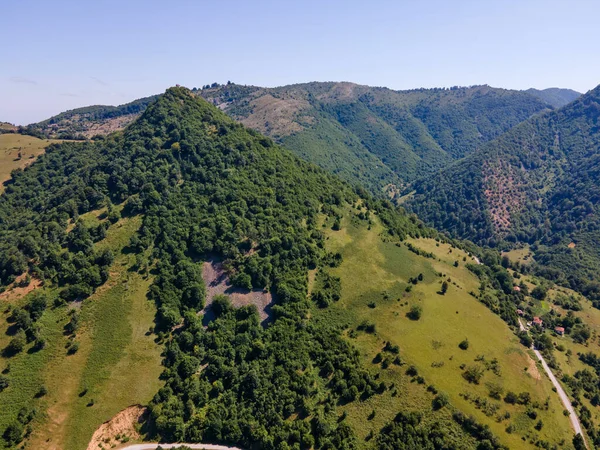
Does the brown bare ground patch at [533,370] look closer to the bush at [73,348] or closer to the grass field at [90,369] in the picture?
the grass field at [90,369]

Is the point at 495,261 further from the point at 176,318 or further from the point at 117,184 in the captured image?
the point at 117,184

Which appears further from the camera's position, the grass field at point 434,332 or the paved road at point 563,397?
the paved road at point 563,397

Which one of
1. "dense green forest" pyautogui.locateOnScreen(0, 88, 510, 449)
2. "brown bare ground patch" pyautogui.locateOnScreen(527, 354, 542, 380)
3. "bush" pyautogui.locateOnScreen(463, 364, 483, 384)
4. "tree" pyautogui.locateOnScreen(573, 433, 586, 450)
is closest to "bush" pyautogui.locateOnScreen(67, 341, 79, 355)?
"dense green forest" pyautogui.locateOnScreen(0, 88, 510, 449)

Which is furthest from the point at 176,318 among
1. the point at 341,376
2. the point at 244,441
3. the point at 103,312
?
the point at 341,376

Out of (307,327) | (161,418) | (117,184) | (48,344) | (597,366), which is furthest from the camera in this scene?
(117,184)

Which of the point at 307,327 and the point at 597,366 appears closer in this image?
the point at 307,327

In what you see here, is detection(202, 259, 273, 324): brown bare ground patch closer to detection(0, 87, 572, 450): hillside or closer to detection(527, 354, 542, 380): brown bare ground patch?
detection(0, 87, 572, 450): hillside

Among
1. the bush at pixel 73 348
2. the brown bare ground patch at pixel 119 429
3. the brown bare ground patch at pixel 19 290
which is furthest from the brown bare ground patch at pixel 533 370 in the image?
the brown bare ground patch at pixel 19 290
